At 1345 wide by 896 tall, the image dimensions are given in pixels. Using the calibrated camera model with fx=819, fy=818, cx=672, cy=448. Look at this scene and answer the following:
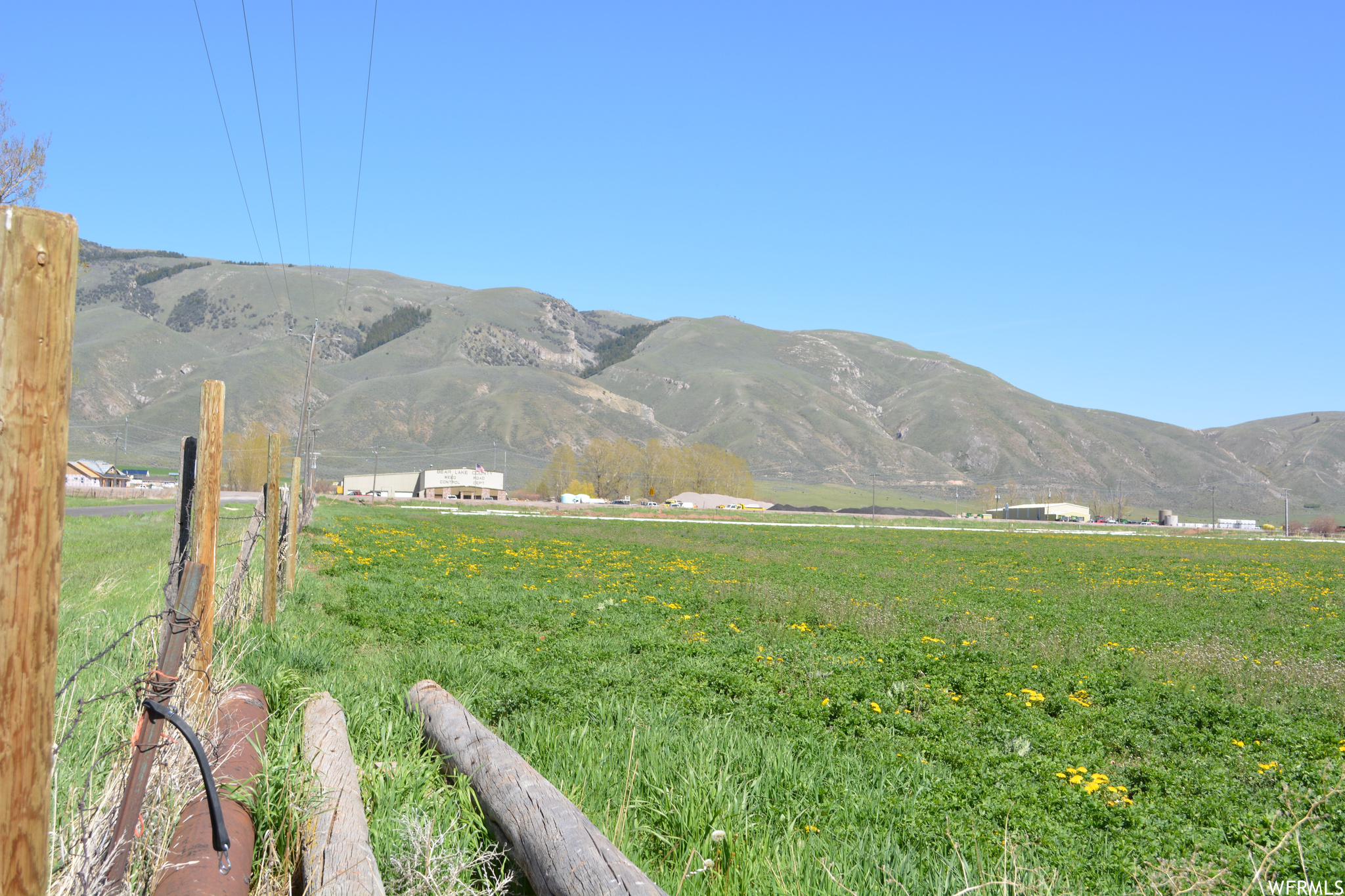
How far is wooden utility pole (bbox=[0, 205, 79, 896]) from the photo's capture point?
6.75 feet

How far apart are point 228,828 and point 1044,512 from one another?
164579 mm

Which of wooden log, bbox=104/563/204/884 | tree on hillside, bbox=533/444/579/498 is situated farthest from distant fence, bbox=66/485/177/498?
tree on hillside, bbox=533/444/579/498

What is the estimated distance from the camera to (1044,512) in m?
152

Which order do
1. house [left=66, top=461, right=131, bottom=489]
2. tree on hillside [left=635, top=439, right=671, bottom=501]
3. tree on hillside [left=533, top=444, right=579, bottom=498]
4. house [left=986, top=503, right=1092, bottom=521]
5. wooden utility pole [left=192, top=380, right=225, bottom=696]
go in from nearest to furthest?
1. wooden utility pole [left=192, top=380, right=225, bottom=696]
2. house [left=66, top=461, right=131, bottom=489]
3. tree on hillside [left=533, top=444, right=579, bottom=498]
4. house [left=986, top=503, right=1092, bottom=521]
5. tree on hillside [left=635, top=439, right=671, bottom=501]

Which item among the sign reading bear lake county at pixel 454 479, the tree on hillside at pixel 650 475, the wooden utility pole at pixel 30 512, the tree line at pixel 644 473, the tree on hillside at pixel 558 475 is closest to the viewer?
the wooden utility pole at pixel 30 512

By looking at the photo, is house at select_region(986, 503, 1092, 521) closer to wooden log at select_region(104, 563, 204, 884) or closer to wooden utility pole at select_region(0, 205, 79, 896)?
wooden log at select_region(104, 563, 204, 884)

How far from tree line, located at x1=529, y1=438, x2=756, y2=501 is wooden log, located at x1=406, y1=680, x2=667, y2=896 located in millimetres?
141576

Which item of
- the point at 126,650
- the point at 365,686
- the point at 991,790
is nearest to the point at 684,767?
the point at 991,790

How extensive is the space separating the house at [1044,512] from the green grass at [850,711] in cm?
14382

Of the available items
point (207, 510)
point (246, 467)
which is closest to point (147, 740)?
point (207, 510)

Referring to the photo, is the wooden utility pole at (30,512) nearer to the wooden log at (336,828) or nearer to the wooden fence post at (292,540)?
the wooden log at (336,828)

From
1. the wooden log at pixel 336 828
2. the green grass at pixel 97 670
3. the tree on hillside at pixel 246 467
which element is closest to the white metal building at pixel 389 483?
the tree on hillside at pixel 246 467

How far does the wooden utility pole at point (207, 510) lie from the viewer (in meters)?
5.57

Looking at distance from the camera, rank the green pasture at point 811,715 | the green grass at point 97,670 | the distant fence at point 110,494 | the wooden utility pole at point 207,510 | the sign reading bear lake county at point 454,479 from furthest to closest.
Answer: the sign reading bear lake county at point 454,479 → the distant fence at point 110,494 → the wooden utility pole at point 207,510 → the green pasture at point 811,715 → the green grass at point 97,670
